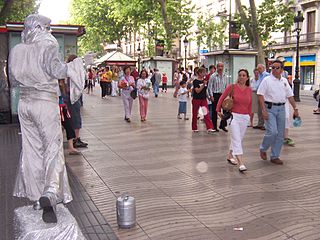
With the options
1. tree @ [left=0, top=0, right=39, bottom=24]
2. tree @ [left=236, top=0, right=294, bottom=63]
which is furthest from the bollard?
tree @ [left=0, top=0, right=39, bottom=24]

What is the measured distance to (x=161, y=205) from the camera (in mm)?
5375

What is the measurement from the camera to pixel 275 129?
7543mm

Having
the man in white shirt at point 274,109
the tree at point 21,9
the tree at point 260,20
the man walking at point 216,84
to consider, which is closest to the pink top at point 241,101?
the man in white shirt at point 274,109

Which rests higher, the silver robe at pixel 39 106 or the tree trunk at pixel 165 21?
the tree trunk at pixel 165 21

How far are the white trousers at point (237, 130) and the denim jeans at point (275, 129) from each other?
1.81 ft

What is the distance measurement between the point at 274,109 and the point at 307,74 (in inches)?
1474

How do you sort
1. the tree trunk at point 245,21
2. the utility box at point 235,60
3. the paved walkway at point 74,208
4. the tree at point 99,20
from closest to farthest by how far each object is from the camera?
the paved walkway at point 74,208 → the utility box at point 235,60 → the tree trunk at point 245,21 → the tree at point 99,20

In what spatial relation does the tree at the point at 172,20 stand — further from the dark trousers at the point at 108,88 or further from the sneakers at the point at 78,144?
the sneakers at the point at 78,144

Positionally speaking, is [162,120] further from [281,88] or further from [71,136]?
[281,88]

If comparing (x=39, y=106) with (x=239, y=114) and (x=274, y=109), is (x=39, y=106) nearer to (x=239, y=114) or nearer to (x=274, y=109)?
(x=239, y=114)

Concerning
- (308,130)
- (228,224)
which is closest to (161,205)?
(228,224)

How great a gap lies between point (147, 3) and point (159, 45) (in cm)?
375

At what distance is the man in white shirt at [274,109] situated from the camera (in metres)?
7.55

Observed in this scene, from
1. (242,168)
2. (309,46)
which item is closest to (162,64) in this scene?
(309,46)
